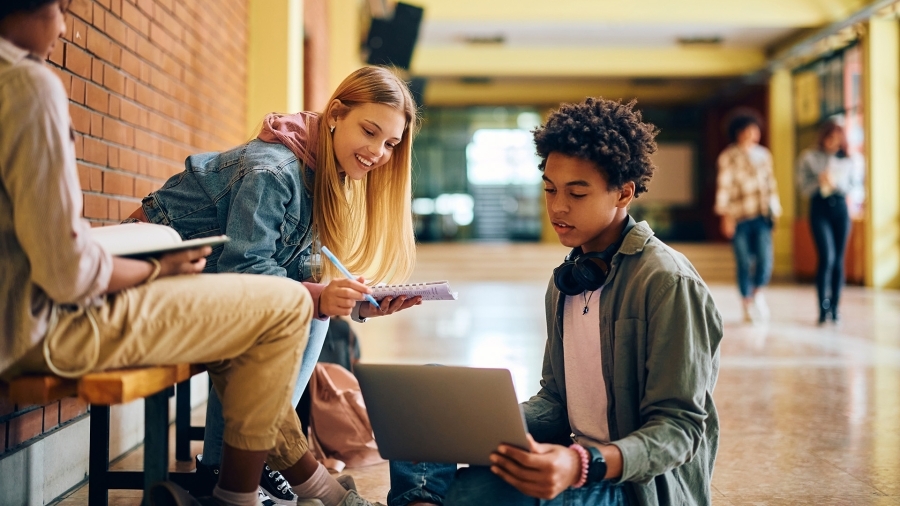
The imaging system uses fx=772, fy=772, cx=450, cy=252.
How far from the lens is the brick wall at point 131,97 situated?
81.7 inches

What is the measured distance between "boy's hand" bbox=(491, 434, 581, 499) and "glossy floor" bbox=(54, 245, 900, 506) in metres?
0.95

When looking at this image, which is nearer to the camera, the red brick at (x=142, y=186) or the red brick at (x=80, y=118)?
the red brick at (x=80, y=118)

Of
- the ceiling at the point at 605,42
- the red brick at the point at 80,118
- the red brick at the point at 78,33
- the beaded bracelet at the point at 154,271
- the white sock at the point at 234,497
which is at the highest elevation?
the ceiling at the point at 605,42

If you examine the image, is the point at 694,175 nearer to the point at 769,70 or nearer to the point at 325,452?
the point at 769,70

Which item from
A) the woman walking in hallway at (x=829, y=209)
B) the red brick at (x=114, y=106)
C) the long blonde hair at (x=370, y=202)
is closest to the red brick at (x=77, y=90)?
the red brick at (x=114, y=106)

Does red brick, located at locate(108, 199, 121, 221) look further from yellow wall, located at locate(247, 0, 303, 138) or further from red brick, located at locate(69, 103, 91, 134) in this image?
yellow wall, located at locate(247, 0, 303, 138)

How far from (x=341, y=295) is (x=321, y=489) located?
49 centimetres

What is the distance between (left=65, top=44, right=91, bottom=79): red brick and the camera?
6.71ft

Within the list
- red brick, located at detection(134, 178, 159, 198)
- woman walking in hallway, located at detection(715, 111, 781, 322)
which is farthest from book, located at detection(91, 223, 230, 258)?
woman walking in hallway, located at detection(715, 111, 781, 322)

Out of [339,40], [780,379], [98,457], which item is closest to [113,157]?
[98,457]

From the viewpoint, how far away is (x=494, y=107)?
16359 millimetres

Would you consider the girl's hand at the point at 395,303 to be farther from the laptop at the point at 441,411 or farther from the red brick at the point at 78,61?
the red brick at the point at 78,61

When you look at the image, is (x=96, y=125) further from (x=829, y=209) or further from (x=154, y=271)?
(x=829, y=209)

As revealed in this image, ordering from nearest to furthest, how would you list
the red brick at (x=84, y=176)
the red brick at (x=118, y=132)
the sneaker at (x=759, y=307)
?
the red brick at (x=84, y=176)
the red brick at (x=118, y=132)
the sneaker at (x=759, y=307)
